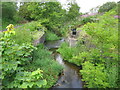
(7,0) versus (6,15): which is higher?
(7,0)

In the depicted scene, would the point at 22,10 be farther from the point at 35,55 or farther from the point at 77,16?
the point at 35,55

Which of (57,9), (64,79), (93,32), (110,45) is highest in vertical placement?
(57,9)

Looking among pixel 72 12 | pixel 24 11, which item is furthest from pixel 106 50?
pixel 24 11

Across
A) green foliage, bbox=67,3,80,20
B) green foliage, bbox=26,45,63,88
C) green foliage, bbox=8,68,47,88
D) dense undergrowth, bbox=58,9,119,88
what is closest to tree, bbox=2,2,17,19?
green foliage, bbox=67,3,80,20

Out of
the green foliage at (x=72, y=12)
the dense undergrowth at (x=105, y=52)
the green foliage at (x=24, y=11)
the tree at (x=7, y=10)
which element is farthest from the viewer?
the green foliage at (x=24, y=11)

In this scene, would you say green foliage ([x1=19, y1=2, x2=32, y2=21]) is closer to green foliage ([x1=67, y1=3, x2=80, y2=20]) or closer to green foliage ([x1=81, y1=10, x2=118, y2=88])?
green foliage ([x1=67, y1=3, x2=80, y2=20])

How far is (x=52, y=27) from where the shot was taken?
10.7 metres

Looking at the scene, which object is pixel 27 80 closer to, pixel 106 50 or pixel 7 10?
pixel 106 50

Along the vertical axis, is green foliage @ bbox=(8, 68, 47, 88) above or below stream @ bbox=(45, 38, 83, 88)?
above

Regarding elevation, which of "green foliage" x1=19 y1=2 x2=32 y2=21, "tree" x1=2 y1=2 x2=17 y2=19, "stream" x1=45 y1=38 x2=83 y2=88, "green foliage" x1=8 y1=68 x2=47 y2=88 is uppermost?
"green foliage" x1=19 y1=2 x2=32 y2=21

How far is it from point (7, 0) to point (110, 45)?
9.31 metres

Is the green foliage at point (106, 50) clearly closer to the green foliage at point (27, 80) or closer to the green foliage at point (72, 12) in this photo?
the green foliage at point (27, 80)

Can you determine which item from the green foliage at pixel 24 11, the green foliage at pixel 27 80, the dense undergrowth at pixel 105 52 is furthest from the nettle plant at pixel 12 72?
the green foliage at pixel 24 11

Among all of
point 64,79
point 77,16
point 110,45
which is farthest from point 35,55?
point 77,16
